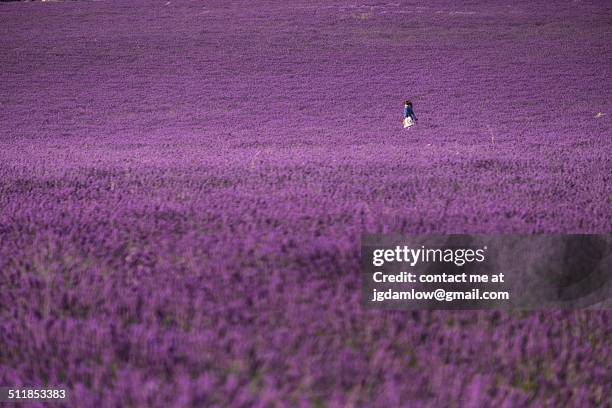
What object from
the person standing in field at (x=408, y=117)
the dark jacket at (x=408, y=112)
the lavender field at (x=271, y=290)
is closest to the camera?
the lavender field at (x=271, y=290)

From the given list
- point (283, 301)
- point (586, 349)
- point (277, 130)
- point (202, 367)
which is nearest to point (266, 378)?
point (202, 367)

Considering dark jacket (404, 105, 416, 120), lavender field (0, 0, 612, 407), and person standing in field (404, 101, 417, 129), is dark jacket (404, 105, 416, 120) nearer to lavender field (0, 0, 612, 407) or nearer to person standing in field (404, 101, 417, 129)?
person standing in field (404, 101, 417, 129)

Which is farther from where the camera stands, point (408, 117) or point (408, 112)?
point (408, 117)

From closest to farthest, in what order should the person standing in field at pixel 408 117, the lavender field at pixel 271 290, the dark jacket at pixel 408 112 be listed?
the lavender field at pixel 271 290 → the dark jacket at pixel 408 112 → the person standing in field at pixel 408 117

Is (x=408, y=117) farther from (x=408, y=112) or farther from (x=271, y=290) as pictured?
(x=271, y=290)

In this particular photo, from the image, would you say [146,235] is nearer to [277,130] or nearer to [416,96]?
[277,130]

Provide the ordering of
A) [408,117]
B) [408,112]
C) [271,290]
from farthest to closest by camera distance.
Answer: [408,117]
[408,112]
[271,290]

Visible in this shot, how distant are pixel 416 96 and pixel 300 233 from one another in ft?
50.4

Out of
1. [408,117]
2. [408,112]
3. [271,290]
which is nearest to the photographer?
[271,290]

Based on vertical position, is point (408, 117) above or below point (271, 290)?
above

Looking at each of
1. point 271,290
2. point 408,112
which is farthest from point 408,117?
point 271,290

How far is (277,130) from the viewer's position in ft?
45.9

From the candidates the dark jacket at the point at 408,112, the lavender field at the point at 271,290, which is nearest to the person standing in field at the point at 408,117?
the dark jacket at the point at 408,112

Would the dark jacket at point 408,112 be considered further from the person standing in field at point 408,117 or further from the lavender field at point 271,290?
the lavender field at point 271,290
